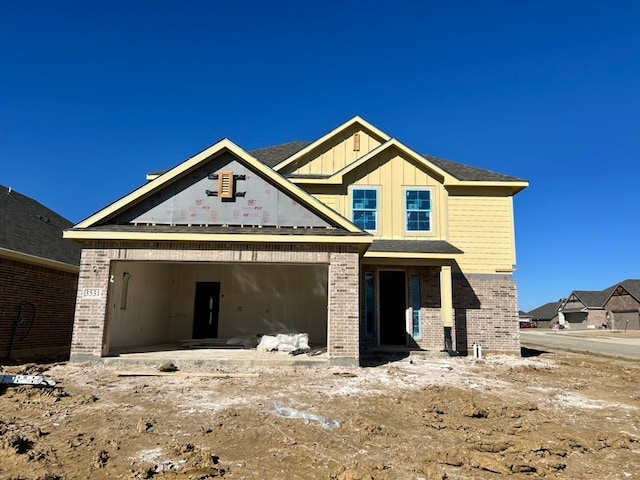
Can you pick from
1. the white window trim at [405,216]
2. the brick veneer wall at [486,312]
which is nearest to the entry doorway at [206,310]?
the white window trim at [405,216]

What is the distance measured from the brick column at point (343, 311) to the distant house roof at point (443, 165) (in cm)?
553

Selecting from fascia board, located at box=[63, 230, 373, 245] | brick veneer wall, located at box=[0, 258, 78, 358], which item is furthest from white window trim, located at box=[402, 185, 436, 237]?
brick veneer wall, located at box=[0, 258, 78, 358]

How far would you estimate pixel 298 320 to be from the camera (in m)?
16.1

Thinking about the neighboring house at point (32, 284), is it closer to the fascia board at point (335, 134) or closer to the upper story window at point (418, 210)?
the fascia board at point (335, 134)

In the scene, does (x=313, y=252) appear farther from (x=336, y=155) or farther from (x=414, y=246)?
(x=336, y=155)

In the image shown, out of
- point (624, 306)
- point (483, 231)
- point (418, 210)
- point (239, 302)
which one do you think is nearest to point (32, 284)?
point (239, 302)

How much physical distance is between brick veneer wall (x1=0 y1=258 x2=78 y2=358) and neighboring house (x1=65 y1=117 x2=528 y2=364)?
205 centimetres

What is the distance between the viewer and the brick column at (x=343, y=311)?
10.6 metres

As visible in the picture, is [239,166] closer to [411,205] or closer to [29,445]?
[411,205]

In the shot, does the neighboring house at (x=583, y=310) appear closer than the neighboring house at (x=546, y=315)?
Yes

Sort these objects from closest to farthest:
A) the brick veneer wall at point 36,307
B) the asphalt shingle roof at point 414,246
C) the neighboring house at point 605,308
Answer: the brick veneer wall at point 36,307, the asphalt shingle roof at point 414,246, the neighboring house at point 605,308

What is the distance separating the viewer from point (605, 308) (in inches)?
2357

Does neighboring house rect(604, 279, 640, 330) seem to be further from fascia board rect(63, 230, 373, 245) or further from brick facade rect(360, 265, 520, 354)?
fascia board rect(63, 230, 373, 245)

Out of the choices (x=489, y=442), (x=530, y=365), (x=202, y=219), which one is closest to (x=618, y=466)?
(x=489, y=442)
